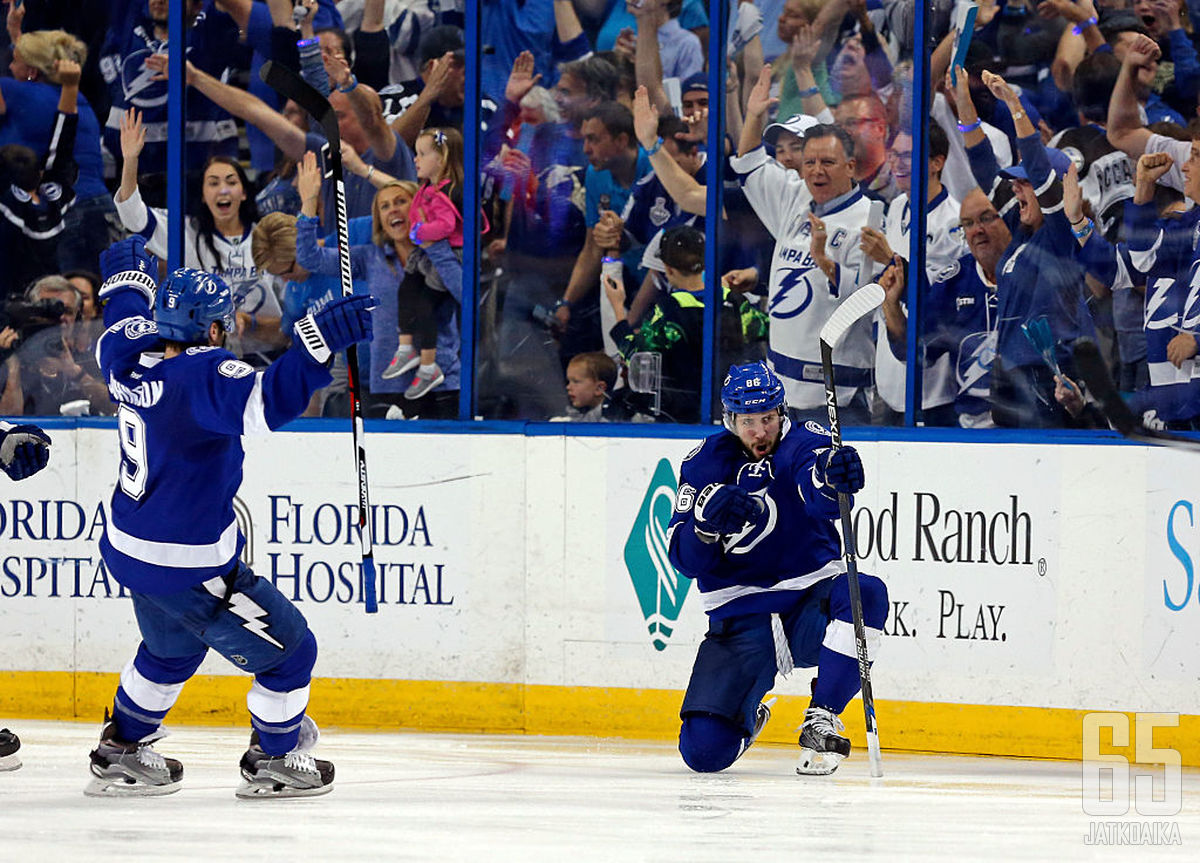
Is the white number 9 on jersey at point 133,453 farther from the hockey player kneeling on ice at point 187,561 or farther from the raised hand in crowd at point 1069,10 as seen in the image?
the raised hand in crowd at point 1069,10

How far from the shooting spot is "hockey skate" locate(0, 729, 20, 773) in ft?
14.2

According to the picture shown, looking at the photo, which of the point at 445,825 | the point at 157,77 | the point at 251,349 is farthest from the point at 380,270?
the point at 445,825

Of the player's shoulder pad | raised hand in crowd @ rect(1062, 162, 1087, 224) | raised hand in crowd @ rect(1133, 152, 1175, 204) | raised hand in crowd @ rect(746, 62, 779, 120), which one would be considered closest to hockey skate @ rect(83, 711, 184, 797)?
the player's shoulder pad

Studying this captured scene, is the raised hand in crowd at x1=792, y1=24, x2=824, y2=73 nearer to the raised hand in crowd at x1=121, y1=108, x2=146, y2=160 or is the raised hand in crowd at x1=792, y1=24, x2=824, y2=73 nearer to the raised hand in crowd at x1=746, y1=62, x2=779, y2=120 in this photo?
the raised hand in crowd at x1=746, y1=62, x2=779, y2=120

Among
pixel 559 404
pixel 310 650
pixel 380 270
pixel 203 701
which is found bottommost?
pixel 203 701

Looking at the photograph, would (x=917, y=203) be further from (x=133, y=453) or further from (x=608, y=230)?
(x=133, y=453)

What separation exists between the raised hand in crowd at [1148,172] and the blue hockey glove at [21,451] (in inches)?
142

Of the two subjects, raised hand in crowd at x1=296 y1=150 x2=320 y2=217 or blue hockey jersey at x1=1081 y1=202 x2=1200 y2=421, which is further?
raised hand in crowd at x1=296 y1=150 x2=320 y2=217

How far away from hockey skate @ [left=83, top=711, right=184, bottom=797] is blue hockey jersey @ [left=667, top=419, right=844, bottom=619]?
152 centimetres

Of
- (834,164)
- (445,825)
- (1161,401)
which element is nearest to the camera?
(445,825)

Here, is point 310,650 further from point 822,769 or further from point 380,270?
point 380,270

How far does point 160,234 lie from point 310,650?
2.83m

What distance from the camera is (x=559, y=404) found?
6.05m

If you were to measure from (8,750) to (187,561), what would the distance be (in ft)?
3.26
